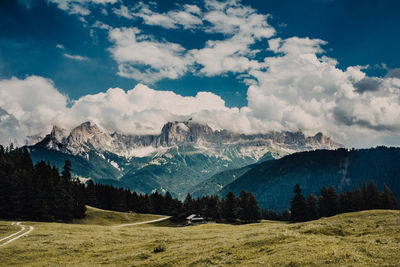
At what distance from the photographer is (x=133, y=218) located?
133500 mm

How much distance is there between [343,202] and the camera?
128375 mm

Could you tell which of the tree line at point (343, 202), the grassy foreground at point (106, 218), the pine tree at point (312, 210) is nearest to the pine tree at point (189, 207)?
the grassy foreground at point (106, 218)

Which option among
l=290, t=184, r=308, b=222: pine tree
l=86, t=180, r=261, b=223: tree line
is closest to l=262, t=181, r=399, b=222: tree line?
l=290, t=184, r=308, b=222: pine tree

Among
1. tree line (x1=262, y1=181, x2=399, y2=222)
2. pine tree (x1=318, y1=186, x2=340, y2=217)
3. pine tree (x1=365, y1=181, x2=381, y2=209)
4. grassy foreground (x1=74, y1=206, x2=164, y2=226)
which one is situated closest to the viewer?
grassy foreground (x1=74, y1=206, x2=164, y2=226)

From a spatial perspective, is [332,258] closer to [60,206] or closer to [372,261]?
[372,261]

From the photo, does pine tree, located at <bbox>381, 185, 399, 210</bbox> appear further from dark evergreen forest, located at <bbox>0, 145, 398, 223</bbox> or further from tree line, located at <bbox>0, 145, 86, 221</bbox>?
tree line, located at <bbox>0, 145, 86, 221</bbox>

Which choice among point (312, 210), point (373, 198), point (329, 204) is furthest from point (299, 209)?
point (373, 198)

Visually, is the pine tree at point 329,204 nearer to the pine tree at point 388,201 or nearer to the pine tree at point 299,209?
the pine tree at point 299,209

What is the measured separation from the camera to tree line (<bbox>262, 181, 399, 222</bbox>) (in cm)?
11931

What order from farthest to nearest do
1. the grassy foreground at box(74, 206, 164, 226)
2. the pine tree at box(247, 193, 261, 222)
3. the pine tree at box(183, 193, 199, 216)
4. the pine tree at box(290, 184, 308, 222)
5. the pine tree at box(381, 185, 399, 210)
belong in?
the pine tree at box(183, 193, 199, 216)
the pine tree at box(247, 193, 261, 222)
the pine tree at box(290, 184, 308, 222)
the pine tree at box(381, 185, 399, 210)
the grassy foreground at box(74, 206, 164, 226)

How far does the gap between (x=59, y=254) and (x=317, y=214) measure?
119 m

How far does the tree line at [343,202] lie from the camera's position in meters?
119

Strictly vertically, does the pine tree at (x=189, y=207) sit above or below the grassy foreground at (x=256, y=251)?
below

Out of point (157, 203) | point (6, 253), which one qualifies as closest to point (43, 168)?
point (157, 203)
